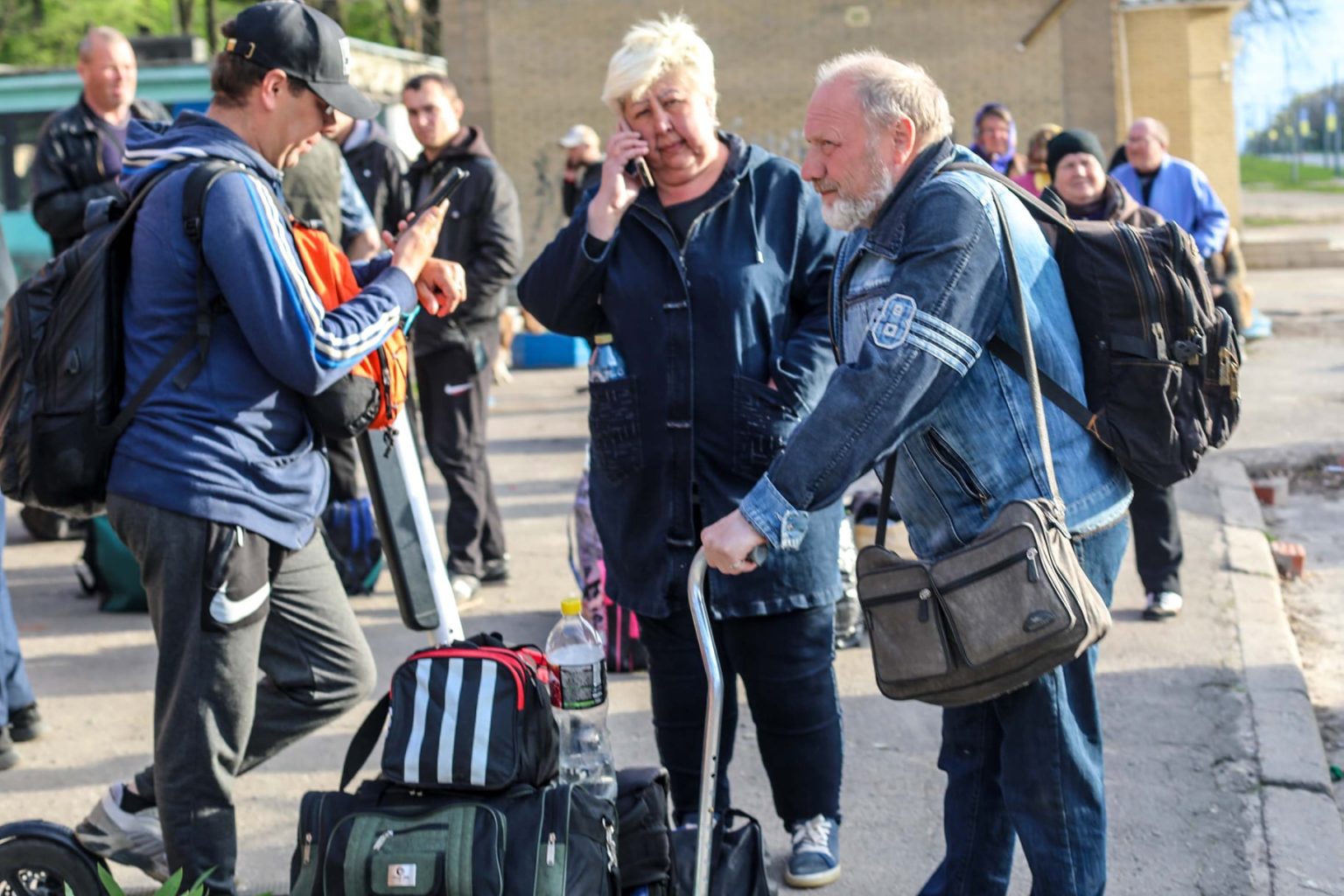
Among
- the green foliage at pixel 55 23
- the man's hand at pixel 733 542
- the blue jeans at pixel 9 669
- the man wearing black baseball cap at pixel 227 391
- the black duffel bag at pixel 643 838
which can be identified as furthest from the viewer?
the green foliage at pixel 55 23

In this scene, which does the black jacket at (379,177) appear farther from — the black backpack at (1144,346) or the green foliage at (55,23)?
Answer: the green foliage at (55,23)

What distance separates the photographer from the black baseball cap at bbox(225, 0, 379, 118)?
3369 mm

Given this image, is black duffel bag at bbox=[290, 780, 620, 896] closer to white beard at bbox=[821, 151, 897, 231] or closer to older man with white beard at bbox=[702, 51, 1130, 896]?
older man with white beard at bbox=[702, 51, 1130, 896]

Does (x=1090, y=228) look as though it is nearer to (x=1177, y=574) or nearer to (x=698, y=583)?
(x=698, y=583)

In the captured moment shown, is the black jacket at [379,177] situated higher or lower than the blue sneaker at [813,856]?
higher

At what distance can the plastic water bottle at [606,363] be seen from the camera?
12.8 feet

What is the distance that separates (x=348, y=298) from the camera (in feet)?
11.7

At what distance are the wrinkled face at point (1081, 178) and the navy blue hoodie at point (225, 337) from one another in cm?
369

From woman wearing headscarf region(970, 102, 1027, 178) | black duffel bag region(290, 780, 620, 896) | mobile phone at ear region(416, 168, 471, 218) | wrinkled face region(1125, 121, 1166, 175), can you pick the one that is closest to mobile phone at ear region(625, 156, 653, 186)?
mobile phone at ear region(416, 168, 471, 218)

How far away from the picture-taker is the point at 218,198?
325 cm

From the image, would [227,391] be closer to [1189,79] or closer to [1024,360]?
[1024,360]

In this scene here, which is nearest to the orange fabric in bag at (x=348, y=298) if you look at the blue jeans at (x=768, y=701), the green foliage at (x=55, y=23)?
the blue jeans at (x=768, y=701)

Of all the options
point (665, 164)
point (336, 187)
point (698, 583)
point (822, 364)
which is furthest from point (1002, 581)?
point (336, 187)

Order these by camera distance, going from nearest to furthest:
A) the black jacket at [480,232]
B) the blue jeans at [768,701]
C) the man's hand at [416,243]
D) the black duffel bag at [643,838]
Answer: the black duffel bag at [643,838]
the man's hand at [416,243]
the blue jeans at [768,701]
the black jacket at [480,232]
